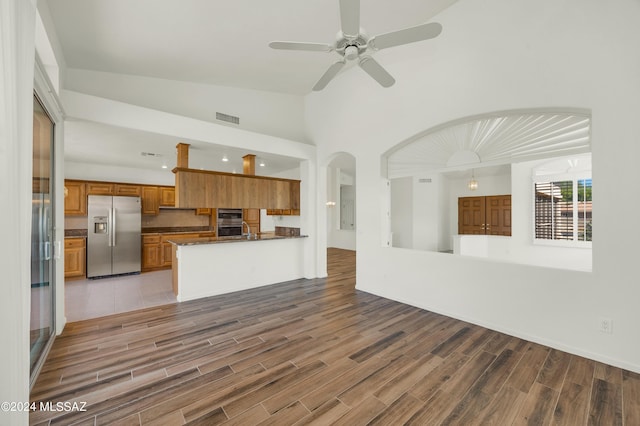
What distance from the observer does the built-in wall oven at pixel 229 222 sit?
8.02m

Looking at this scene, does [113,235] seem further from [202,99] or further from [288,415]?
[288,415]

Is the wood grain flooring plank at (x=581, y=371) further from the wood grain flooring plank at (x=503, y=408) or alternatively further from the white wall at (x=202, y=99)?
the white wall at (x=202, y=99)

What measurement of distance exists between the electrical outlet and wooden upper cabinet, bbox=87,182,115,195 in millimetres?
8928

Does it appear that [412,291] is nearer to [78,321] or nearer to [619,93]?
[619,93]

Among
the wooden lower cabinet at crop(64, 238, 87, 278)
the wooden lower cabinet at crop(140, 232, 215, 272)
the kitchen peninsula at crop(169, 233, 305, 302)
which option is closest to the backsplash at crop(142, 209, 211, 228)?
the wooden lower cabinet at crop(140, 232, 215, 272)

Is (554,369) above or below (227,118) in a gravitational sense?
below

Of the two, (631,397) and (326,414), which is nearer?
(326,414)

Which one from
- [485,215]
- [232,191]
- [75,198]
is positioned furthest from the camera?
[485,215]

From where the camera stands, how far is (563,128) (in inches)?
115

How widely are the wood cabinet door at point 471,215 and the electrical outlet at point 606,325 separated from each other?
6512 millimetres

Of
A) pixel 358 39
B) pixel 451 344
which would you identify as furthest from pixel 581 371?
pixel 358 39

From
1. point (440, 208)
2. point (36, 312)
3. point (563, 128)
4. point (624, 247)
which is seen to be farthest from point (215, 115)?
point (440, 208)

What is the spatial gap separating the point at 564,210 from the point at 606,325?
4.18 meters

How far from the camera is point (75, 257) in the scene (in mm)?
5812
